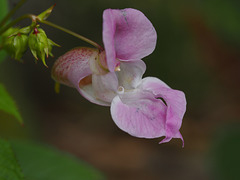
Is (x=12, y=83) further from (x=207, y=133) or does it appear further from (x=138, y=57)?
(x=138, y=57)

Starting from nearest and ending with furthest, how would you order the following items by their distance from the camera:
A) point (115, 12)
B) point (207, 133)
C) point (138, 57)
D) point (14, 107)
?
point (115, 12) < point (138, 57) < point (14, 107) < point (207, 133)

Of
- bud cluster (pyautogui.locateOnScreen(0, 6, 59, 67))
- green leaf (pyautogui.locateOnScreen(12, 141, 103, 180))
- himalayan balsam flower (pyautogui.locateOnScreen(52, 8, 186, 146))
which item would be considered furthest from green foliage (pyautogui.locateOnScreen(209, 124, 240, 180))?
bud cluster (pyautogui.locateOnScreen(0, 6, 59, 67))

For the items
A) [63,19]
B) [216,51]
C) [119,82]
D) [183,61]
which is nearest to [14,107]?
[119,82]

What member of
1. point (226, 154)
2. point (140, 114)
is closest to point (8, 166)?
point (140, 114)

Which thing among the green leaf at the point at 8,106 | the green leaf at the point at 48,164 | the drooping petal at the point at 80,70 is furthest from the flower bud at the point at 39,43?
the green leaf at the point at 48,164

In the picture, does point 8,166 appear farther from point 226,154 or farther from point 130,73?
point 226,154

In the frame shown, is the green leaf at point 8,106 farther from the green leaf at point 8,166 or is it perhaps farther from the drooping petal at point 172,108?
the drooping petal at point 172,108

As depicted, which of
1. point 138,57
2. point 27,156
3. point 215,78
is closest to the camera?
point 138,57
